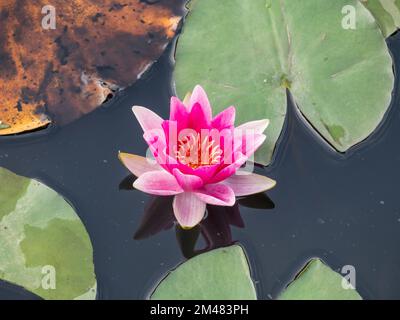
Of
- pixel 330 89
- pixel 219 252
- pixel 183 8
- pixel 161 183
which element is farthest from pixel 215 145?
pixel 183 8

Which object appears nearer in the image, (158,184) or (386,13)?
(158,184)

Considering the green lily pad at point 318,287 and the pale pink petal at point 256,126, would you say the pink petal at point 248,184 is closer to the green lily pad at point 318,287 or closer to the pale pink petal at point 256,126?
the pale pink petal at point 256,126

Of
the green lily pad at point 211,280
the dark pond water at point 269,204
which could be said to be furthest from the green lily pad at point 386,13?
the green lily pad at point 211,280

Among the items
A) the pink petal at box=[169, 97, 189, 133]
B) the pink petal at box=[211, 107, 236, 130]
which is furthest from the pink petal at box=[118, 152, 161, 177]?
the pink petal at box=[211, 107, 236, 130]

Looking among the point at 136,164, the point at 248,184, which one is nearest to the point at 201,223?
the point at 248,184

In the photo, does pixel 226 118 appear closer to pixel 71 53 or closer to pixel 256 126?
pixel 256 126

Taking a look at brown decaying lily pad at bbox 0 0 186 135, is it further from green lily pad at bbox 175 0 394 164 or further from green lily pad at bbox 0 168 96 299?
green lily pad at bbox 0 168 96 299

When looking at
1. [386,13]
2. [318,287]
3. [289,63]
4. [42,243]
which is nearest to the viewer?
[318,287]
